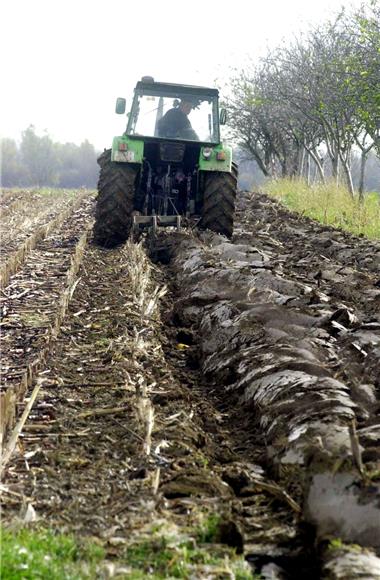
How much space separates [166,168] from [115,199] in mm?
920

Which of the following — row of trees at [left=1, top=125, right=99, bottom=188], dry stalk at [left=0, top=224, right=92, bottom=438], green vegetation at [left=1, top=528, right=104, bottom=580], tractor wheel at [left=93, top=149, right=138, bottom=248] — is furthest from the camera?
row of trees at [left=1, top=125, right=99, bottom=188]

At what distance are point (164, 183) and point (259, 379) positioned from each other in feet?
22.6

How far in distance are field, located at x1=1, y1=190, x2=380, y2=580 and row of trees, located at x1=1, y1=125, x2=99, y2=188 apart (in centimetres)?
7417

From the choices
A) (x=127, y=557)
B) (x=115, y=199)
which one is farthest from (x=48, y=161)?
(x=127, y=557)

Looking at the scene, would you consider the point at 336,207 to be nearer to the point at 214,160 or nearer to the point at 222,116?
the point at 222,116

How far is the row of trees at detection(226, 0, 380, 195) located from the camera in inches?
640

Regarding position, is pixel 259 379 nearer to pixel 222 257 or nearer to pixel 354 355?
pixel 354 355

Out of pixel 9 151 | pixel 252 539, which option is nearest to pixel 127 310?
pixel 252 539

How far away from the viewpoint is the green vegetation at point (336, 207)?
13977mm

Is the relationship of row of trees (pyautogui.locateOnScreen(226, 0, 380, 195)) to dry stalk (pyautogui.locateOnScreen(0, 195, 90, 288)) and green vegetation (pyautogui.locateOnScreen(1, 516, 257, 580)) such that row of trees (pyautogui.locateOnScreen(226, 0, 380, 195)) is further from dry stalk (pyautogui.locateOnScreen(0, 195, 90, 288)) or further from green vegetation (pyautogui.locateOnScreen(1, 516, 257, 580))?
green vegetation (pyautogui.locateOnScreen(1, 516, 257, 580))

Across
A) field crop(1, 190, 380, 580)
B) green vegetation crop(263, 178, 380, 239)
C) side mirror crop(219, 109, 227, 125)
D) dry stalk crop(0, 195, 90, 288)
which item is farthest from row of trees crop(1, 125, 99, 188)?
field crop(1, 190, 380, 580)

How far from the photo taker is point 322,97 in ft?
70.0

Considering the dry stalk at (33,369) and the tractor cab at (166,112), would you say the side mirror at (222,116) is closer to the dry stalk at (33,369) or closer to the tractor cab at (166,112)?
the tractor cab at (166,112)

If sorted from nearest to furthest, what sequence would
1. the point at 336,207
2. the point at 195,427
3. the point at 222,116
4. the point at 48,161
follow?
the point at 195,427 < the point at 222,116 < the point at 336,207 < the point at 48,161
